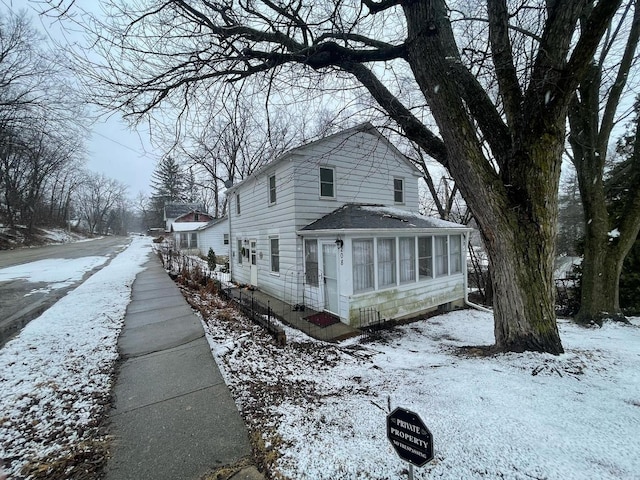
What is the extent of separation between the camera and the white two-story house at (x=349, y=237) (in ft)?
24.4

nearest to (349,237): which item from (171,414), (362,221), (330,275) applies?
(362,221)

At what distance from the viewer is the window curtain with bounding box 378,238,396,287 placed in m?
7.80

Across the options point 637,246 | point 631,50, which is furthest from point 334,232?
point 637,246

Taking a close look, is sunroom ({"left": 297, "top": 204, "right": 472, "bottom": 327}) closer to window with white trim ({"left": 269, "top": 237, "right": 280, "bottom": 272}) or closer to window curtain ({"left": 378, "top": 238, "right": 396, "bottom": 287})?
window curtain ({"left": 378, "top": 238, "right": 396, "bottom": 287})

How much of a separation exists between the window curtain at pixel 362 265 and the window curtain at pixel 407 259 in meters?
1.26

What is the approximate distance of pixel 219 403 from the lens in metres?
2.83

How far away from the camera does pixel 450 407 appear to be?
9.32ft

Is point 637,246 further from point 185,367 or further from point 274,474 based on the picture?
point 185,367

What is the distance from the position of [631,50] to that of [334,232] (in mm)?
8310

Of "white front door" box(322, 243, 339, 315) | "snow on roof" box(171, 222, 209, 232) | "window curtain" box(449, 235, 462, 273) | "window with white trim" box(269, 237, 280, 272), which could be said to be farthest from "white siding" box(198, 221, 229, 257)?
"window curtain" box(449, 235, 462, 273)

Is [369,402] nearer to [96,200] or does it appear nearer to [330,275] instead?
[330,275]

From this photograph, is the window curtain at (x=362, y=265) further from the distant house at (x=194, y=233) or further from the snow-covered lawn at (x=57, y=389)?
the distant house at (x=194, y=233)

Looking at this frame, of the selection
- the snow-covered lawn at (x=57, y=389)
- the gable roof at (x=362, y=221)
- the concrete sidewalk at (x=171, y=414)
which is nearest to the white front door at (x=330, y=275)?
the gable roof at (x=362, y=221)

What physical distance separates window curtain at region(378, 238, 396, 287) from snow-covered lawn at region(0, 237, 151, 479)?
6.16m
